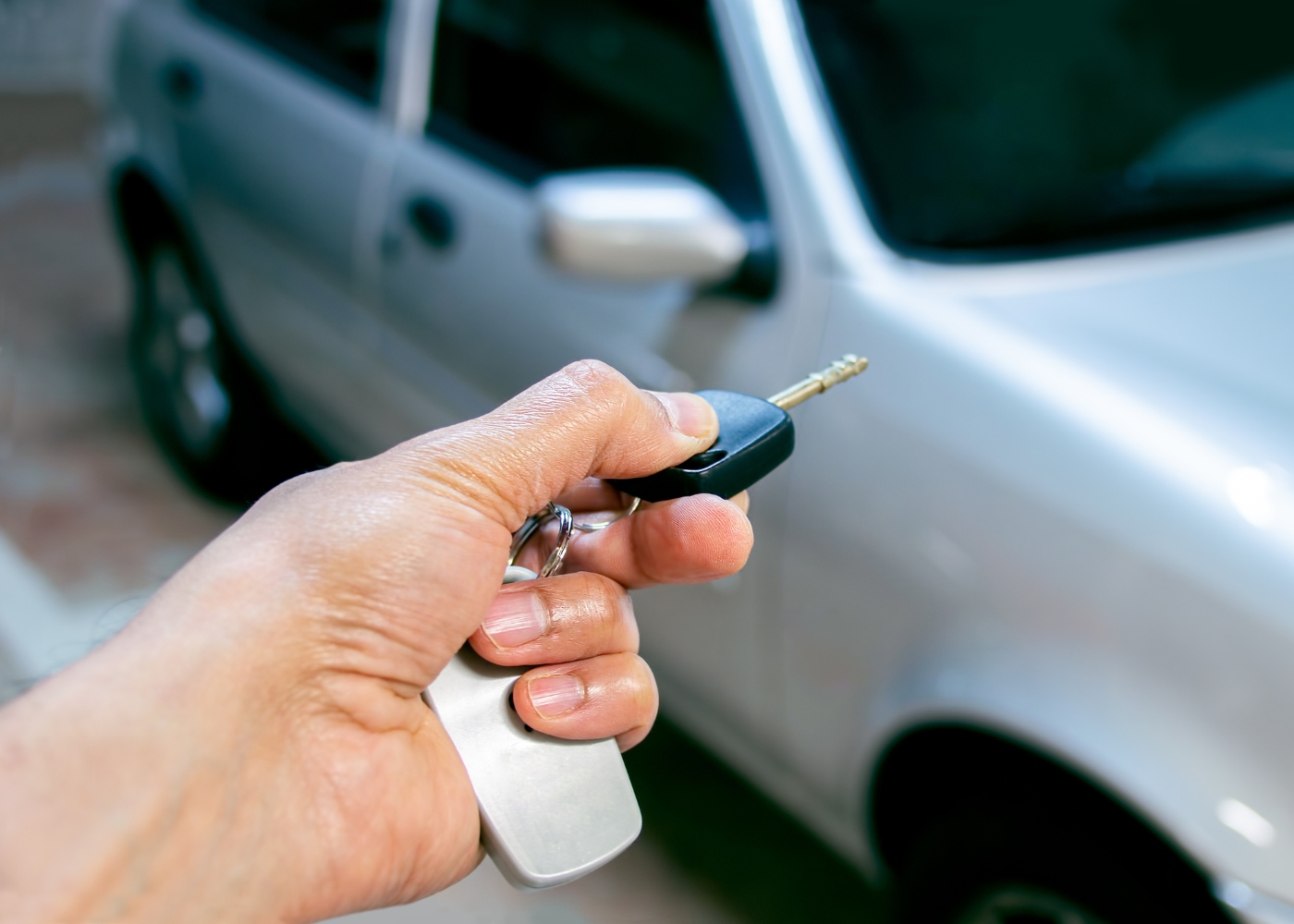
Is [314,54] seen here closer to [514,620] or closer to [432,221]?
[432,221]

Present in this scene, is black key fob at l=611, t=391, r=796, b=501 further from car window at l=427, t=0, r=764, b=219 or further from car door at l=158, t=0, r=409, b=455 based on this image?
car door at l=158, t=0, r=409, b=455

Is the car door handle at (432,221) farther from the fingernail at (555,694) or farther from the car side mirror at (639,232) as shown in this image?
the fingernail at (555,694)

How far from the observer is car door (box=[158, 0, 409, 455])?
5.11 feet

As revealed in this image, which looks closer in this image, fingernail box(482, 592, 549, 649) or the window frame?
fingernail box(482, 592, 549, 649)

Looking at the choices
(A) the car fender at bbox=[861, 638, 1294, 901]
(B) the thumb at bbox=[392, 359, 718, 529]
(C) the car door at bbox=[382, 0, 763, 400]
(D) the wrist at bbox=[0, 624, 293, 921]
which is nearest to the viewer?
(D) the wrist at bbox=[0, 624, 293, 921]

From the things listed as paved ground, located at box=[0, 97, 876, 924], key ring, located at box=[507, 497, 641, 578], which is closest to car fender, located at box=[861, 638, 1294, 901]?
paved ground, located at box=[0, 97, 876, 924]

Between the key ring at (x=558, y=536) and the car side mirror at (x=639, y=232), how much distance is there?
19.7 inches

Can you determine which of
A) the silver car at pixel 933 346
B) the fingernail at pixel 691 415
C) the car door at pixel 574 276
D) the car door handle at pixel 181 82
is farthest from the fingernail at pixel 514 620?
the car door handle at pixel 181 82

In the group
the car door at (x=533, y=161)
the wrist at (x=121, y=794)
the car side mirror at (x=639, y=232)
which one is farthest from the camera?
the car door at (x=533, y=161)

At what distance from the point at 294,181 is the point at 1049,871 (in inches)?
50.4

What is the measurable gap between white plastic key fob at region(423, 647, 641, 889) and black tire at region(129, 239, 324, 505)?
1.12m

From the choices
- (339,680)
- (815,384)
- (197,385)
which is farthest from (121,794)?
(197,385)

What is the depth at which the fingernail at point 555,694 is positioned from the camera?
599mm

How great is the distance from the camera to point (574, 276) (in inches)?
47.0
